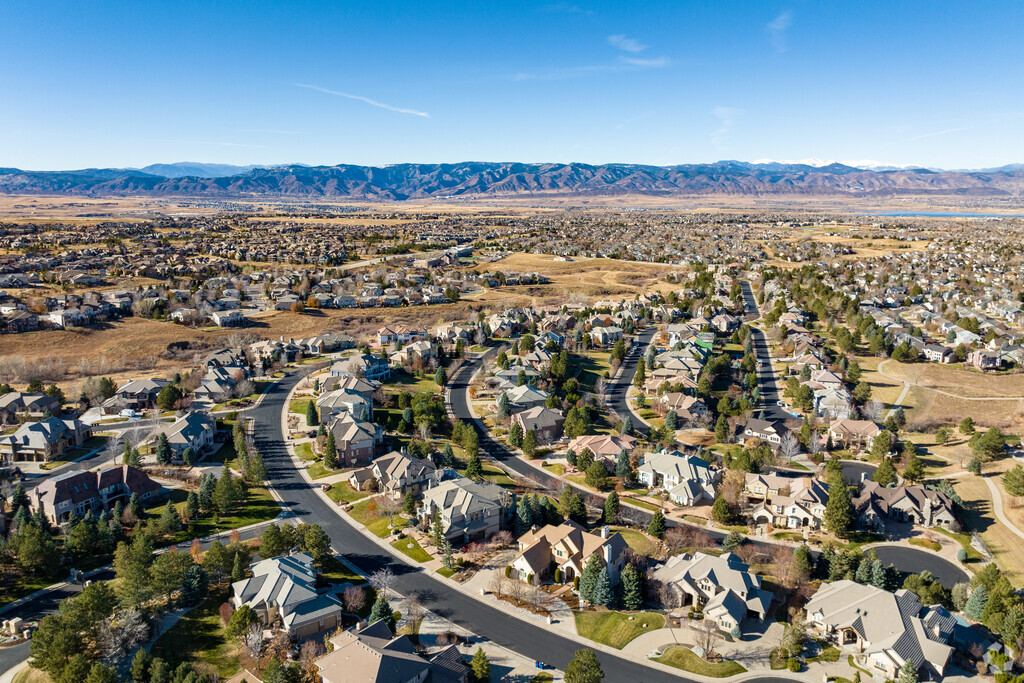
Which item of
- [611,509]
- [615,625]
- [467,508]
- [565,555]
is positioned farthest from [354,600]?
[611,509]

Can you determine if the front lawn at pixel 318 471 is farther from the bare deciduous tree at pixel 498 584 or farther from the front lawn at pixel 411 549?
the bare deciduous tree at pixel 498 584

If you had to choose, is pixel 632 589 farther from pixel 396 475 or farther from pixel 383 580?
pixel 396 475

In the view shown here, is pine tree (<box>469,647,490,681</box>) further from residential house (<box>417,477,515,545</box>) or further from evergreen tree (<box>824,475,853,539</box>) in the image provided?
evergreen tree (<box>824,475,853,539</box>)

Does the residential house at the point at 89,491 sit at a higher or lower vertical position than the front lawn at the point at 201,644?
higher

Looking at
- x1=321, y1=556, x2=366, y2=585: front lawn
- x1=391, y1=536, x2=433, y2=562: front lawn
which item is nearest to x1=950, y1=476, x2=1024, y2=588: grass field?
x1=391, y1=536, x2=433, y2=562: front lawn

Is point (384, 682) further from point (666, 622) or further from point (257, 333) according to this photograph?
point (257, 333)

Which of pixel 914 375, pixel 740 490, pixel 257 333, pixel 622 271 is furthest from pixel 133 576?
pixel 622 271

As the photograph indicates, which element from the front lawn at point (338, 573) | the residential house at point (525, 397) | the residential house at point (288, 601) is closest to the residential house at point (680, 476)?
the residential house at point (525, 397)
